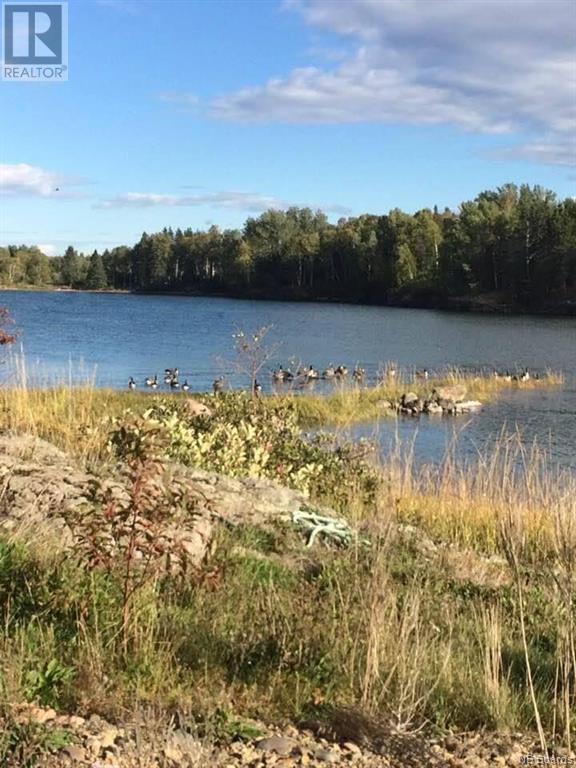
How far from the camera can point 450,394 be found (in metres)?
28.5

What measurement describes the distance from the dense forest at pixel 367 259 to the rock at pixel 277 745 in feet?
282

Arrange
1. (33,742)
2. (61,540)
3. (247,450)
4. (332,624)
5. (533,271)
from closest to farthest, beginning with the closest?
1. (33,742)
2. (332,624)
3. (61,540)
4. (247,450)
5. (533,271)

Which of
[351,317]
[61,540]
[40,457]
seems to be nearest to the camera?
[61,540]

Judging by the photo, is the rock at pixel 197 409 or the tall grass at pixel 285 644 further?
the rock at pixel 197 409

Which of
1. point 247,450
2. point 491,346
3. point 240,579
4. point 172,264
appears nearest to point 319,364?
point 491,346

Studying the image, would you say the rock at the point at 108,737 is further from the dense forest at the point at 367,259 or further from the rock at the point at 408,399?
the dense forest at the point at 367,259

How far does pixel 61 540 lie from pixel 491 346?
47732mm

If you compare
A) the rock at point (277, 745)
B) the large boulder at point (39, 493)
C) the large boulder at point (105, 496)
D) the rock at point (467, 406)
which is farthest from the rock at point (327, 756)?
the rock at point (467, 406)

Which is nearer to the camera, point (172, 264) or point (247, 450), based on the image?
point (247, 450)

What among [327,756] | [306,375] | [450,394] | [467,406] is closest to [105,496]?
[327,756]

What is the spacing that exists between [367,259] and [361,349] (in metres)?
70.4

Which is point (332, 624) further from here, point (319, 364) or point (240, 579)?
point (319, 364)

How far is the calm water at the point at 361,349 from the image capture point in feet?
76.6

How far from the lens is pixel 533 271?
93125 mm
